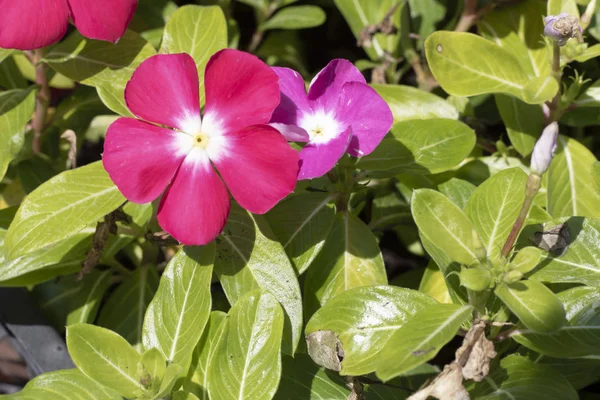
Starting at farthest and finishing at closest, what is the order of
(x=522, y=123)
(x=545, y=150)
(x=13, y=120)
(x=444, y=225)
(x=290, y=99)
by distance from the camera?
(x=522, y=123), (x=13, y=120), (x=290, y=99), (x=444, y=225), (x=545, y=150)

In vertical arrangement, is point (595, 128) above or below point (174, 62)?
below

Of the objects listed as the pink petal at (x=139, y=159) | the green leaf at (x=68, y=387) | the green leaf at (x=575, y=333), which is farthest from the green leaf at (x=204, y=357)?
the green leaf at (x=575, y=333)

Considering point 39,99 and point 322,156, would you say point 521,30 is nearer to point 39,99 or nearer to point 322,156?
point 322,156

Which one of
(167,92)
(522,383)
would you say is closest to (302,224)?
(167,92)

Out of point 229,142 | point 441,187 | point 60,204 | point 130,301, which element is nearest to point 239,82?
point 229,142

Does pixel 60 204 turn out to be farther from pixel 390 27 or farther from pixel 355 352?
pixel 390 27

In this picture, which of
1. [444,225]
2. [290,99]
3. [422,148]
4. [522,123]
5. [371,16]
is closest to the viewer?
[444,225]
